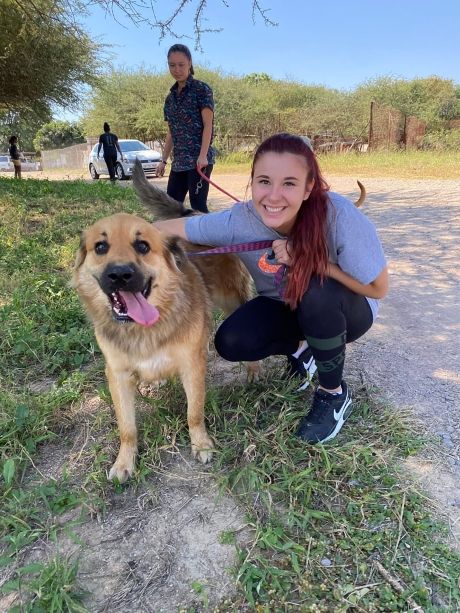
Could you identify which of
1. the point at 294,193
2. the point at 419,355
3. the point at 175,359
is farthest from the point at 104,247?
the point at 419,355

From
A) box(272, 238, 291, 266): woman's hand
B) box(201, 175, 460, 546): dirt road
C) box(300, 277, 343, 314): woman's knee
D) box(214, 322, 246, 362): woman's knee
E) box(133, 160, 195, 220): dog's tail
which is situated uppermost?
box(133, 160, 195, 220): dog's tail

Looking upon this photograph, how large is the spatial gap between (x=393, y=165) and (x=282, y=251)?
1556 cm

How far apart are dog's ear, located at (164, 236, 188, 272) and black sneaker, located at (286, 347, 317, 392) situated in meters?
0.92

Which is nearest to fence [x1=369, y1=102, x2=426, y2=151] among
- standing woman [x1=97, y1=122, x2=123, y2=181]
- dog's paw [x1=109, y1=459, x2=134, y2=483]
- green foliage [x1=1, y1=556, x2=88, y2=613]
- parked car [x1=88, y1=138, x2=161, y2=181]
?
parked car [x1=88, y1=138, x2=161, y2=181]

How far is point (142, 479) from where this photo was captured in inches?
77.1

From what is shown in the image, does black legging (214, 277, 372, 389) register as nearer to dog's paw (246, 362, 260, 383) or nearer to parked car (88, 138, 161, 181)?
dog's paw (246, 362, 260, 383)

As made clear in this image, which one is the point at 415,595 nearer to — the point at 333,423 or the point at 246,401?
the point at 333,423

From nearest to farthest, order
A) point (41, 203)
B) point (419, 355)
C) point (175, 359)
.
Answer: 1. point (175, 359)
2. point (419, 355)
3. point (41, 203)

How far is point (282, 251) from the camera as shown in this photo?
206 cm

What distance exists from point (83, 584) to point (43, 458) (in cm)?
73

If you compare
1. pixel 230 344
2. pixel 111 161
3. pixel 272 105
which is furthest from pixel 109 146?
pixel 272 105

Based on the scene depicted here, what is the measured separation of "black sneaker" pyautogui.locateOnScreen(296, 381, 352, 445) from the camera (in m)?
2.10

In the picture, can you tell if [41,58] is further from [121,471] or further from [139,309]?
[121,471]

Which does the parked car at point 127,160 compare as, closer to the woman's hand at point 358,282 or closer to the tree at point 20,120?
the tree at point 20,120
